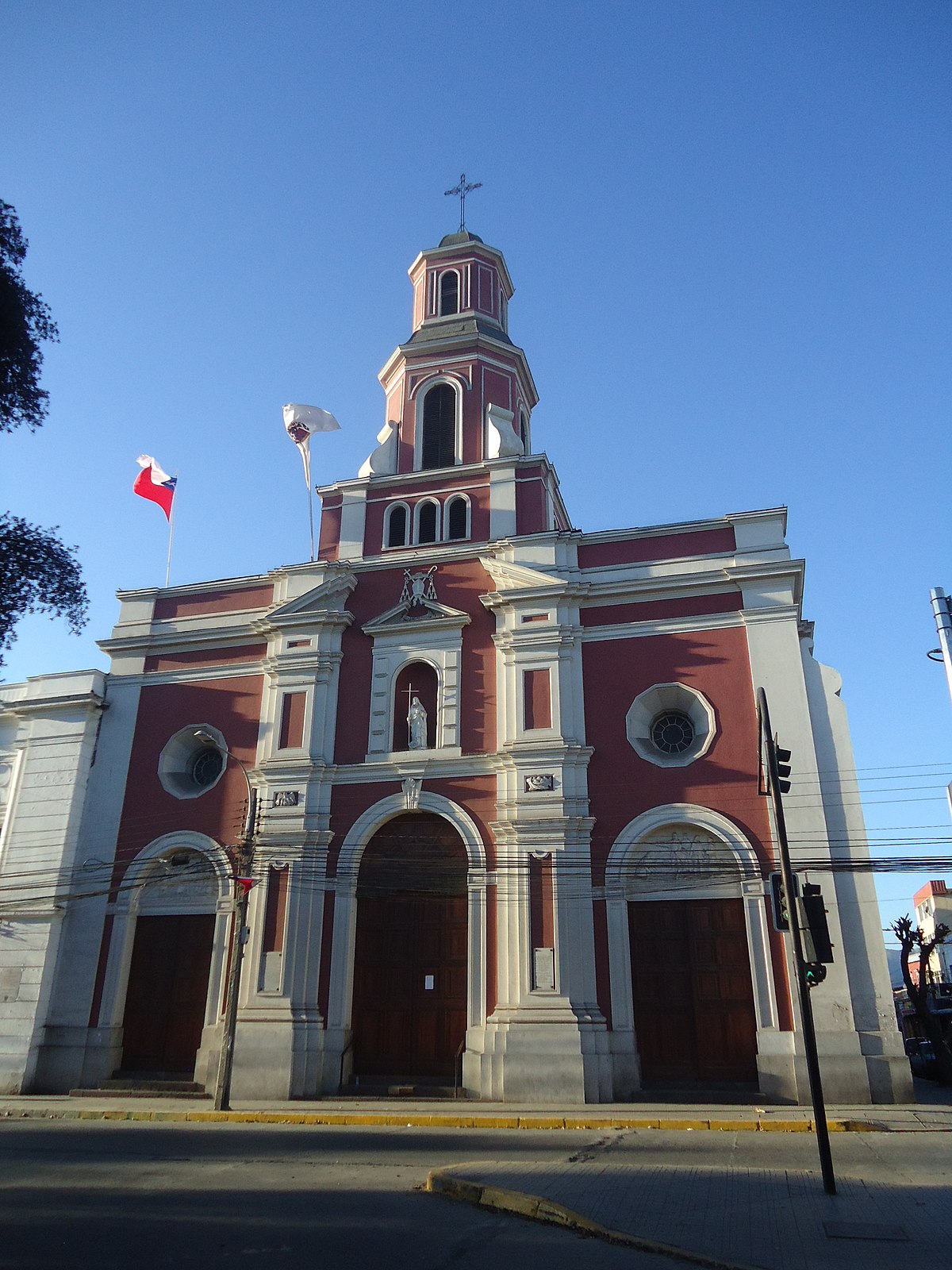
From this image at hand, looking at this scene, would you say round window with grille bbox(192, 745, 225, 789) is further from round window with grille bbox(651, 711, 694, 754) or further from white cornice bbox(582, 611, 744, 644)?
round window with grille bbox(651, 711, 694, 754)

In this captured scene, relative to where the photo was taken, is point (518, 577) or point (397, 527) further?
point (397, 527)

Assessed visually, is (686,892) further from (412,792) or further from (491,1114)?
(412,792)

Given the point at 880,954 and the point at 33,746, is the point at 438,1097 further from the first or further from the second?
the point at 33,746

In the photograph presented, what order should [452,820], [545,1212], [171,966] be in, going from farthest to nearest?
[171,966] < [452,820] < [545,1212]

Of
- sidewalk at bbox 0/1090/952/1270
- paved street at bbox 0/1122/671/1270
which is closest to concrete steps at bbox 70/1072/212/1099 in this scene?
sidewalk at bbox 0/1090/952/1270

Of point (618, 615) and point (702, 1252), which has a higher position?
point (618, 615)

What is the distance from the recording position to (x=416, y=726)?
2334 centimetres

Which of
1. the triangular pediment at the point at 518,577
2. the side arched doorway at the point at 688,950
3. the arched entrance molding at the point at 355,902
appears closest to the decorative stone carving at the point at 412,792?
the arched entrance molding at the point at 355,902

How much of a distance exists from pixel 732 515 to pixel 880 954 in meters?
10.3

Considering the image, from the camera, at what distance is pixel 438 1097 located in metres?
19.4

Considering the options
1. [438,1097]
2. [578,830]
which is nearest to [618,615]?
[578,830]

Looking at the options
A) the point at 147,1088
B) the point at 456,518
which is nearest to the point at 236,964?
the point at 147,1088

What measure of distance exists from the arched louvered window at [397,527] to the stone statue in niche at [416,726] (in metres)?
5.11

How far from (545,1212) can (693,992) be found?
11407mm
